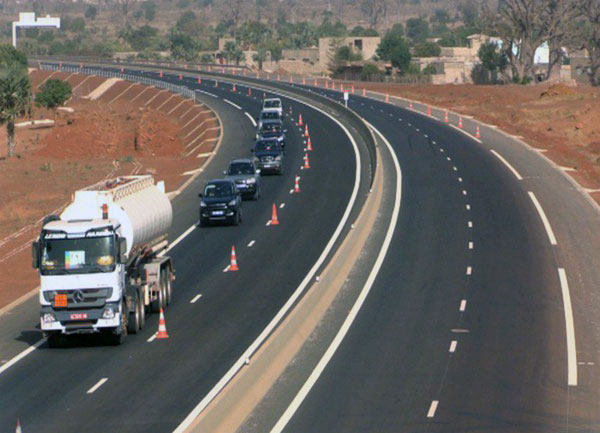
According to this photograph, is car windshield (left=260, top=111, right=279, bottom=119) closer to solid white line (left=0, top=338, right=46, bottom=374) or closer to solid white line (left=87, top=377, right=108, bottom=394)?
solid white line (left=0, top=338, right=46, bottom=374)

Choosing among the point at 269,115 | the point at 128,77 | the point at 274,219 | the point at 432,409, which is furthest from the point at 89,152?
the point at 432,409

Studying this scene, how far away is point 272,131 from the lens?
83.1 m

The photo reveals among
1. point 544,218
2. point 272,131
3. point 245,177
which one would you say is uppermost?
point 272,131

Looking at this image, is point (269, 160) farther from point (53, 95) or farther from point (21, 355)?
point (53, 95)

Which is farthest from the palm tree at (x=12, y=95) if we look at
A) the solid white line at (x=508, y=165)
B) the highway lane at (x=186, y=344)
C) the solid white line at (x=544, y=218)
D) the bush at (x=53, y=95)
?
the solid white line at (x=544, y=218)

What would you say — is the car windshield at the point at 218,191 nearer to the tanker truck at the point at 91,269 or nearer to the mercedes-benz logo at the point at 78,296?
the tanker truck at the point at 91,269

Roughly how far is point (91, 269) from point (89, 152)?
224 feet

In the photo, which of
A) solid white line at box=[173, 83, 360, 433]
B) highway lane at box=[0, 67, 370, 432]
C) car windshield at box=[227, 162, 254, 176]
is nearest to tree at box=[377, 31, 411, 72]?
solid white line at box=[173, 83, 360, 433]

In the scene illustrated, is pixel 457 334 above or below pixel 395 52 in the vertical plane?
below

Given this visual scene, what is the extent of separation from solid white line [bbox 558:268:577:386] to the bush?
9129cm

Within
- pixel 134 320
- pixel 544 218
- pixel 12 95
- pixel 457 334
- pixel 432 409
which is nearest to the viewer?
pixel 432 409

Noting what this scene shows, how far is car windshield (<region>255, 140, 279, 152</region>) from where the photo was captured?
71.7 m

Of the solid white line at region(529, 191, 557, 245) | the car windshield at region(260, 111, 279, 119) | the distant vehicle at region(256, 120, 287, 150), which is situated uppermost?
the car windshield at region(260, 111, 279, 119)

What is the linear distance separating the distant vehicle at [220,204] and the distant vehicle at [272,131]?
26.2m
